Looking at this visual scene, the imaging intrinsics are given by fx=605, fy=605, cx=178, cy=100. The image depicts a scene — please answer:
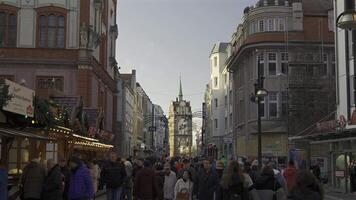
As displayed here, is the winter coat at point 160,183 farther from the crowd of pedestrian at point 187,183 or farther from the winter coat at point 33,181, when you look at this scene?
the winter coat at point 33,181

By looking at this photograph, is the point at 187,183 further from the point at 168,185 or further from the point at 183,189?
the point at 168,185

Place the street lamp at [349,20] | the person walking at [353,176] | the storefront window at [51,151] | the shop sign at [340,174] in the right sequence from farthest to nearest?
1. the shop sign at [340,174]
2. the person walking at [353,176]
3. the storefront window at [51,151]
4. the street lamp at [349,20]

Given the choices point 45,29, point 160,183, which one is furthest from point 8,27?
point 160,183

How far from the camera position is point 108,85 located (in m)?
55.8

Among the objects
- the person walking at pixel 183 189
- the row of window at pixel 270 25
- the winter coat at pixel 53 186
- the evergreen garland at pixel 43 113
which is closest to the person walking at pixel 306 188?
the winter coat at pixel 53 186

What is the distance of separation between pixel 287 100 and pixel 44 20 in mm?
20176

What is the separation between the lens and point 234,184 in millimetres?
10922

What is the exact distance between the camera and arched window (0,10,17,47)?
42.8 metres

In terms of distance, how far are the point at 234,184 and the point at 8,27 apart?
35.2 meters

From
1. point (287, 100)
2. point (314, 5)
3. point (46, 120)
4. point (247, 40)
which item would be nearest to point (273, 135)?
point (287, 100)

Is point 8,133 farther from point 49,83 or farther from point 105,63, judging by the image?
point 105,63

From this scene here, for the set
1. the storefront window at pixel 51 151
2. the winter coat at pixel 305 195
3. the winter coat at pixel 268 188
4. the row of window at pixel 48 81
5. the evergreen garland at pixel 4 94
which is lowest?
the winter coat at pixel 268 188

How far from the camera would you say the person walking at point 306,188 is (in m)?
7.93

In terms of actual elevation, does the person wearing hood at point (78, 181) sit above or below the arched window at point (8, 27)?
below
